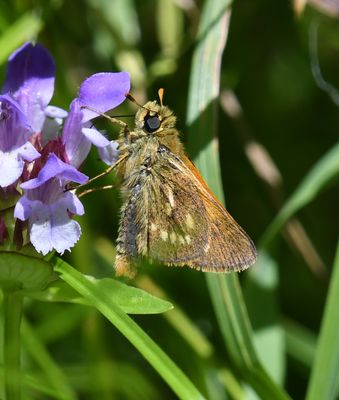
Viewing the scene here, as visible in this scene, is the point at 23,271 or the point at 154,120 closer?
the point at 23,271

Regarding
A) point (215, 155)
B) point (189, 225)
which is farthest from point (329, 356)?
point (215, 155)

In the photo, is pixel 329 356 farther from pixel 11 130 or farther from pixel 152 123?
pixel 11 130

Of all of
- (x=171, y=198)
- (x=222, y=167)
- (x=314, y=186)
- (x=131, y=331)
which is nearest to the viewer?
(x=131, y=331)

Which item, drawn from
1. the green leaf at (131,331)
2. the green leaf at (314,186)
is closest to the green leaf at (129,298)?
the green leaf at (131,331)

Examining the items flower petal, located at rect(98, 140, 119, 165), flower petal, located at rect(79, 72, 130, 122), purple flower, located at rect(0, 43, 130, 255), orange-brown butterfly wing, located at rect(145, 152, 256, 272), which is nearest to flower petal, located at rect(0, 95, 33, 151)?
purple flower, located at rect(0, 43, 130, 255)

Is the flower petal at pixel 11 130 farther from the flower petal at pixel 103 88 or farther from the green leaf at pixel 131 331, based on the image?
the green leaf at pixel 131 331

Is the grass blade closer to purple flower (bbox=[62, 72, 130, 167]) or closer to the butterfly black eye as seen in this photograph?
the butterfly black eye
